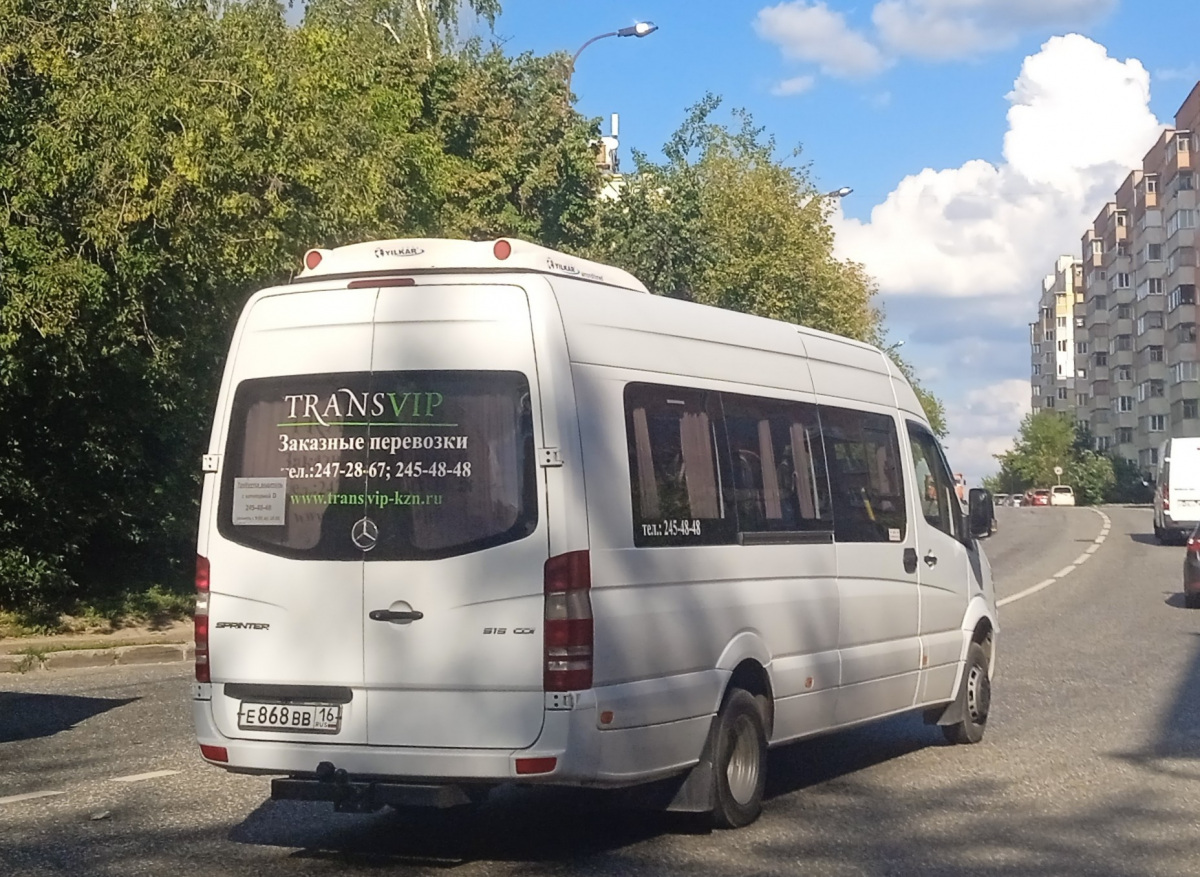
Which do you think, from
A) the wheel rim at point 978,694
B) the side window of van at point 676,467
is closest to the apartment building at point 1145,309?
the wheel rim at point 978,694

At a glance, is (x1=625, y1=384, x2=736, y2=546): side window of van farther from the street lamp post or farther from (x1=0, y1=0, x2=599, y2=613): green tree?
the street lamp post

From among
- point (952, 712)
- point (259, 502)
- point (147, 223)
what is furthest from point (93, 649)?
point (259, 502)

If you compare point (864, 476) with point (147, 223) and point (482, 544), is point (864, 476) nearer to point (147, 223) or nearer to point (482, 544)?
point (482, 544)

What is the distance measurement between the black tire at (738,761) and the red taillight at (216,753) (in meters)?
2.19

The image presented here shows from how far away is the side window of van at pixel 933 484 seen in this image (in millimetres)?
10516

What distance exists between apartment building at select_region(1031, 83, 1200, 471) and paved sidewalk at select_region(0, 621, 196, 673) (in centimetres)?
9992

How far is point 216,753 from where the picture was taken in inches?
289

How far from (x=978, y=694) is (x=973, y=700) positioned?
0.10m

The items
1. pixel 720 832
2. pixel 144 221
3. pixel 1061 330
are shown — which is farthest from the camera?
pixel 1061 330

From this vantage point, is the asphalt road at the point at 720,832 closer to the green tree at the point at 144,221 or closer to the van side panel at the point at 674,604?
the van side panel at the point at 674,604

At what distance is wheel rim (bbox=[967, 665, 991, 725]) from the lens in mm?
11172

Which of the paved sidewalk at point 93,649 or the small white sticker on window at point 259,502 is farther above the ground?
the small white sticker on window at point 259,502

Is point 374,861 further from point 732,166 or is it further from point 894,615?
point 732,166

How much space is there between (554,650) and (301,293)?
6.72 ft
